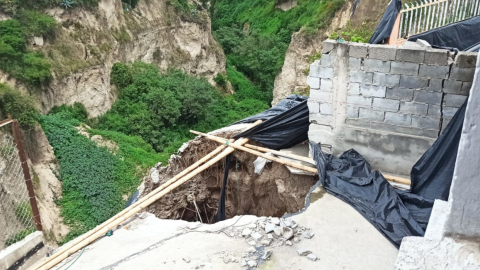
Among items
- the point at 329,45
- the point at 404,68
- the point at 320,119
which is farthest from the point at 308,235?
the point at 329,45

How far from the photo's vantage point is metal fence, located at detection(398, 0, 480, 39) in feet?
29.1

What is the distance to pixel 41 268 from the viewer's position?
5625 mm

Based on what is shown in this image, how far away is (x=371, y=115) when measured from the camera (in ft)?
22.4

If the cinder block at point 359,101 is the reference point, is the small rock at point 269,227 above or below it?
below

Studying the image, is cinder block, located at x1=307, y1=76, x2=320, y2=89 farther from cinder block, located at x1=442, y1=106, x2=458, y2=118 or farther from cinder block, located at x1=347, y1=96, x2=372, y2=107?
cinder block, located at x1=442, y1=106, x2=458, y2=118

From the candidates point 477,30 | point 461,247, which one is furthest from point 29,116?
point 461,247

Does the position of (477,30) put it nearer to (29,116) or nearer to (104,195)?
(104,195)

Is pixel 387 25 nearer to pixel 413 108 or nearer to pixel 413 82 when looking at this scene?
pixel 413 82

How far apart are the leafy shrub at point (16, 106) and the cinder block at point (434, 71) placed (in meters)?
12.8

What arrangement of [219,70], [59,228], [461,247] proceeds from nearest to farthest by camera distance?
[461,247] → [59,228] → [219,70]

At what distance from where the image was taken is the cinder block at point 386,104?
661 centimetres

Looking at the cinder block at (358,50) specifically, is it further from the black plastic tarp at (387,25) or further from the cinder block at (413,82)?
the black plastic tarp at (387,25)

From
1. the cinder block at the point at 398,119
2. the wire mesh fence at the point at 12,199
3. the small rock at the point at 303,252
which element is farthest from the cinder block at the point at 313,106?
the wire mesh fence at the point at 12,199

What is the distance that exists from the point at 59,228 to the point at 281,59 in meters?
18.3
